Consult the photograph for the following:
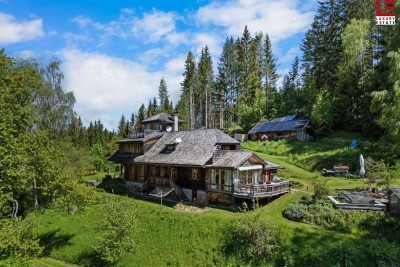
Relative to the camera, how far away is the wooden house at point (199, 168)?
32.0m

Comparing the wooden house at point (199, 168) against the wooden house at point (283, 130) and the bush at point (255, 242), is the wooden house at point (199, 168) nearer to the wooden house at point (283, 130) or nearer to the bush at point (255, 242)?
the bush at point (255, 242)

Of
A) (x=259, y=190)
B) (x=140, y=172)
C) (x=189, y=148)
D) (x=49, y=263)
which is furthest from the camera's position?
(x=140, y=172)

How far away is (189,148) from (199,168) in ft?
11.9

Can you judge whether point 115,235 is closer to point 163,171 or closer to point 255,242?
point 255,242

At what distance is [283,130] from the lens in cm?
5775

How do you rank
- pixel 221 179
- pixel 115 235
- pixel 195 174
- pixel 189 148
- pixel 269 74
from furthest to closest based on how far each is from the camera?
pixel 269 74 → pixel 189 148 → pixel 195 174 → pixel 221 179 → pixel 115 235

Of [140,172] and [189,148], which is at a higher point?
[189,148]

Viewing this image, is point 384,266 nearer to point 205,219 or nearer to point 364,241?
point 364,241

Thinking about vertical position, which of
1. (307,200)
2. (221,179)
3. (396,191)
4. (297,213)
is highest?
Result: (221,179)

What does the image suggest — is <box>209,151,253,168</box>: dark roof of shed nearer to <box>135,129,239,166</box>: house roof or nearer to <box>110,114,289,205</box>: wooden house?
<box>110,114,289,205</box>: wooden house

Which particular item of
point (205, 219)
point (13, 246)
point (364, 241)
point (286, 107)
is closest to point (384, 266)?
point (364, 241)

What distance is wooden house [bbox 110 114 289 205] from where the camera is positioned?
32031mm

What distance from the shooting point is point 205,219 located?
28328mm

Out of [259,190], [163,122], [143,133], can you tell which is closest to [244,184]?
[259,190]
